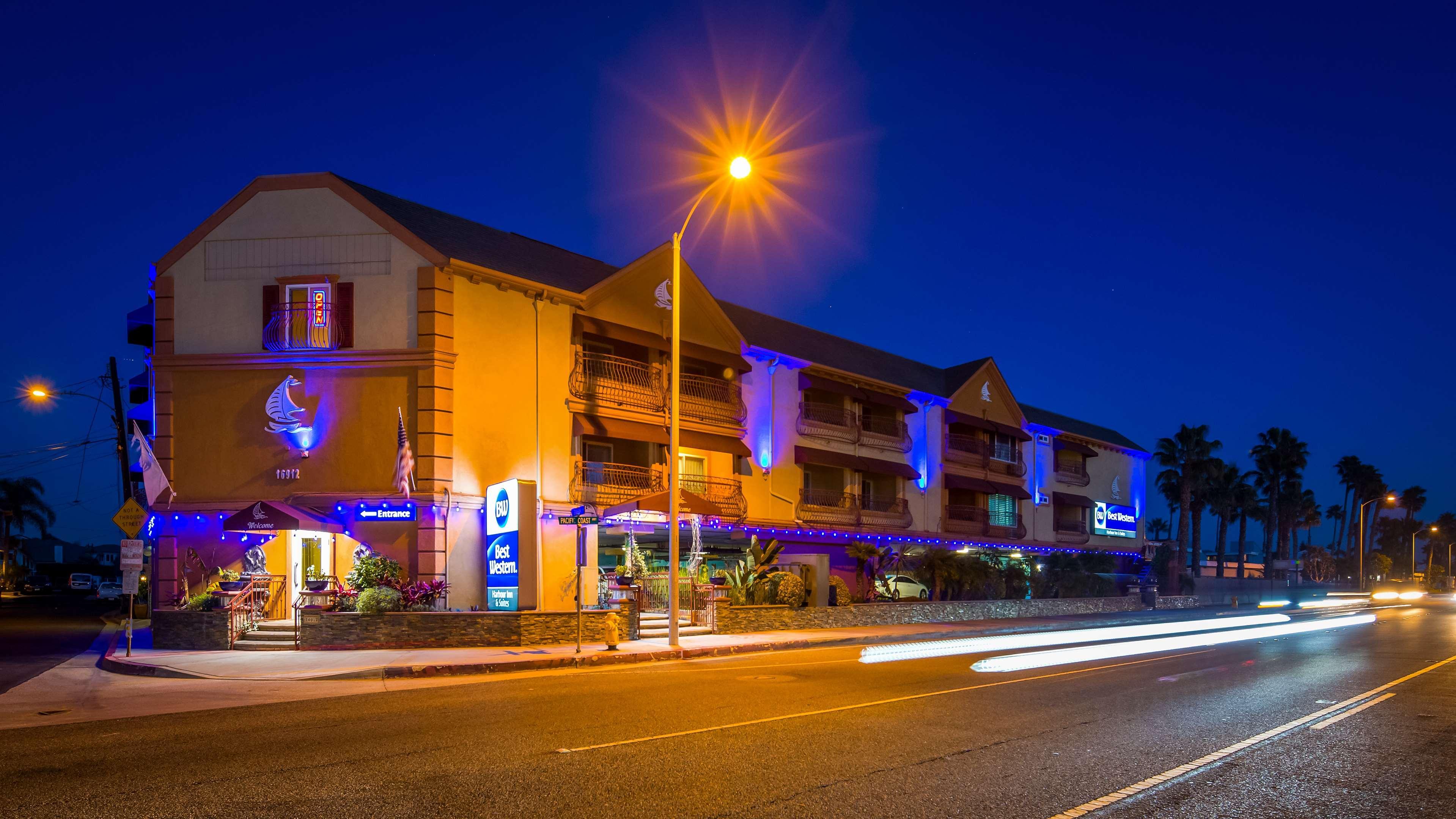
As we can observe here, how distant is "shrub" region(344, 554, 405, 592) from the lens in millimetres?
22547

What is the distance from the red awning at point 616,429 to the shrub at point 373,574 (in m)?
6.62

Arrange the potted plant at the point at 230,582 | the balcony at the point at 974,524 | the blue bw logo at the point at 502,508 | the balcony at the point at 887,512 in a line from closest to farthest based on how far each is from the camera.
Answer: the blue bw logo at the point at 502,508 < the potted plant at the point at 230,582 < the balcony at the point at 887,512 < the balcony at the point at 974,524

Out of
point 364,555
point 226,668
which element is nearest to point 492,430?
point 364,555

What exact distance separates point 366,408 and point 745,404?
13538 millimetres

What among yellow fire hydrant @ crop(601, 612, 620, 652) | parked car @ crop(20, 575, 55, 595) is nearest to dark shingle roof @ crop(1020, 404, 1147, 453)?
yellow fire hydrant @ crop(601, 612, 620, 652)

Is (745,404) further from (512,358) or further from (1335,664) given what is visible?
(1335,664)

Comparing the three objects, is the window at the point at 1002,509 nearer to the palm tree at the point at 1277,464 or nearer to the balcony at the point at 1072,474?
the balcony at the point at 1072,474

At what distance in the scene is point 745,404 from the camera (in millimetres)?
34625

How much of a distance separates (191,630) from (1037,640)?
800 inches

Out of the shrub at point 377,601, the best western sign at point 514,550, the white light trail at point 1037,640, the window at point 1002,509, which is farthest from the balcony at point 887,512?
the shrub at point 377,601

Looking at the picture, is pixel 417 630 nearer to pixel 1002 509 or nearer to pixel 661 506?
pixel 661 506

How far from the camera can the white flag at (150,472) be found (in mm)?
24016

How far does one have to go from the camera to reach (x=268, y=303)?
2553 centimetres

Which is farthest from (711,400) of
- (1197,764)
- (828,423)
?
→ (1197,764)
